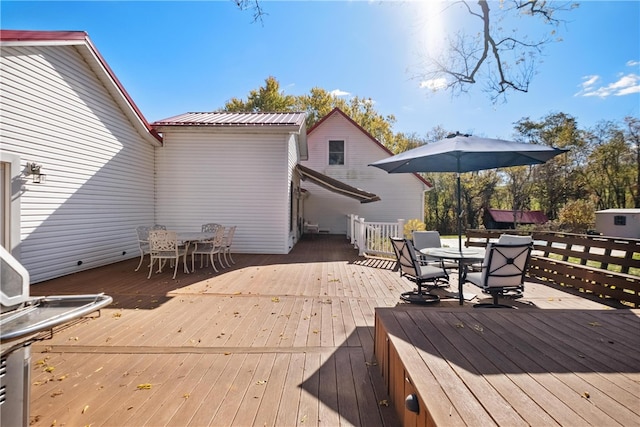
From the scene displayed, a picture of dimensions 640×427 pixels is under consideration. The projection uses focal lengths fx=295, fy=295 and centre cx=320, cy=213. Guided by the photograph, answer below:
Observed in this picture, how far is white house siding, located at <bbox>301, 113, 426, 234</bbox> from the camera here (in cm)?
1529

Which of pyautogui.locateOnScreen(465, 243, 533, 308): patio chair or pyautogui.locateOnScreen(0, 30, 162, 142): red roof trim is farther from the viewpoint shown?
pyautogui.locateOnScreen(0, 30, 162, 142): red roof trim

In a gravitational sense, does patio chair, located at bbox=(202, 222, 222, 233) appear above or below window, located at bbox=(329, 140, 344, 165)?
below

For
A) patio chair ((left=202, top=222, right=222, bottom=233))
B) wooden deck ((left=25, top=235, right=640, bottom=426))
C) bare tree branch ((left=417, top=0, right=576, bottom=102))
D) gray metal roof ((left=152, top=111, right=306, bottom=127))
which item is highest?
bare tree branch ((left=417, top=0, right=576, bottom=102))

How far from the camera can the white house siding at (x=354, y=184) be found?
50.2 feet

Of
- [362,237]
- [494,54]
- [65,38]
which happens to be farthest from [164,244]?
[494,54]

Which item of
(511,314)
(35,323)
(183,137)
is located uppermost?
(183,137)

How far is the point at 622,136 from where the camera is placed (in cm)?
2133

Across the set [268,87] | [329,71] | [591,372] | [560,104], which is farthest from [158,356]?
[560,104]

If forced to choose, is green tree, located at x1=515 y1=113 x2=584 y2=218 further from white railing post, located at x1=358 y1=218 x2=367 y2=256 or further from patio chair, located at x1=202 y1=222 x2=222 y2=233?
patio chair, located at x1=202 y1=222 x2=222 y2=233

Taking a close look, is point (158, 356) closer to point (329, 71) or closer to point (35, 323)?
point (35, 323)

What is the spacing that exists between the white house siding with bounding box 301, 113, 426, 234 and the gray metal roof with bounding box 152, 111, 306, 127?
5.56 meters

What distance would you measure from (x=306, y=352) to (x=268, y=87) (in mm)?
25824

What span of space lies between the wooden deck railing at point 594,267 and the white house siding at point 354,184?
8544mm

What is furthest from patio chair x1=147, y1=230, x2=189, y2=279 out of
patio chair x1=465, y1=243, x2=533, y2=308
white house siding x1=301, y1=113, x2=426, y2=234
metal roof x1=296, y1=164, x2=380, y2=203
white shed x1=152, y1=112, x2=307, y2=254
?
white house siding x1=301, y1=113, x2=426, y2=234
